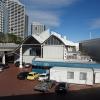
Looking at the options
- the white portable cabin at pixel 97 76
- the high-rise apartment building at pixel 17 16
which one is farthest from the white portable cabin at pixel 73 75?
the high-rise apartment building at pixel 17 16

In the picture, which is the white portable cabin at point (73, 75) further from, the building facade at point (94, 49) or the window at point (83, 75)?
the building facade at point (94, 49)

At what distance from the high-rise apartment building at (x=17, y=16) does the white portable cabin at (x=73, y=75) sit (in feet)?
457

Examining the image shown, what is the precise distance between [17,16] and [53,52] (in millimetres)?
133294

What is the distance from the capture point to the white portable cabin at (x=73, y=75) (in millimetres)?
37656

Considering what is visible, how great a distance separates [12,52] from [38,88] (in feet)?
97.6

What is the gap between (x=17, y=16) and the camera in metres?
181

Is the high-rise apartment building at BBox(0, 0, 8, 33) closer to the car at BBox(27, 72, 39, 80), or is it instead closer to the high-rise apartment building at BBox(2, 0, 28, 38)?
the high-rise apartment building at BBox(2, 0, 28, 38)

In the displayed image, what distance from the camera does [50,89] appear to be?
33344 millimetres

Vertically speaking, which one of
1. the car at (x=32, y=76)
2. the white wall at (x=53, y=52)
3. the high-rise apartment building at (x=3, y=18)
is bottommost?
the car at (x=32, y=76)

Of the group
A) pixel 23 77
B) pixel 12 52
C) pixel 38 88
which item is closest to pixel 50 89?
pixel 38 88

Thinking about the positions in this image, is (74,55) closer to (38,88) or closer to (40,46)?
(40,46)

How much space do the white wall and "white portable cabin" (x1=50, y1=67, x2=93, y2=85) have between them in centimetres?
1351

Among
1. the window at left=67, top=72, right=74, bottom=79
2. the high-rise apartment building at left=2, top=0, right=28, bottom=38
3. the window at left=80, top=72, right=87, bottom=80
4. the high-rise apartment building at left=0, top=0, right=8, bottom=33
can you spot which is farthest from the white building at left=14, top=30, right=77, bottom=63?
the high-rise apartment building at left=2, top=0, right=28, bottom=38

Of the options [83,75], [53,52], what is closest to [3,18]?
[53,52]
